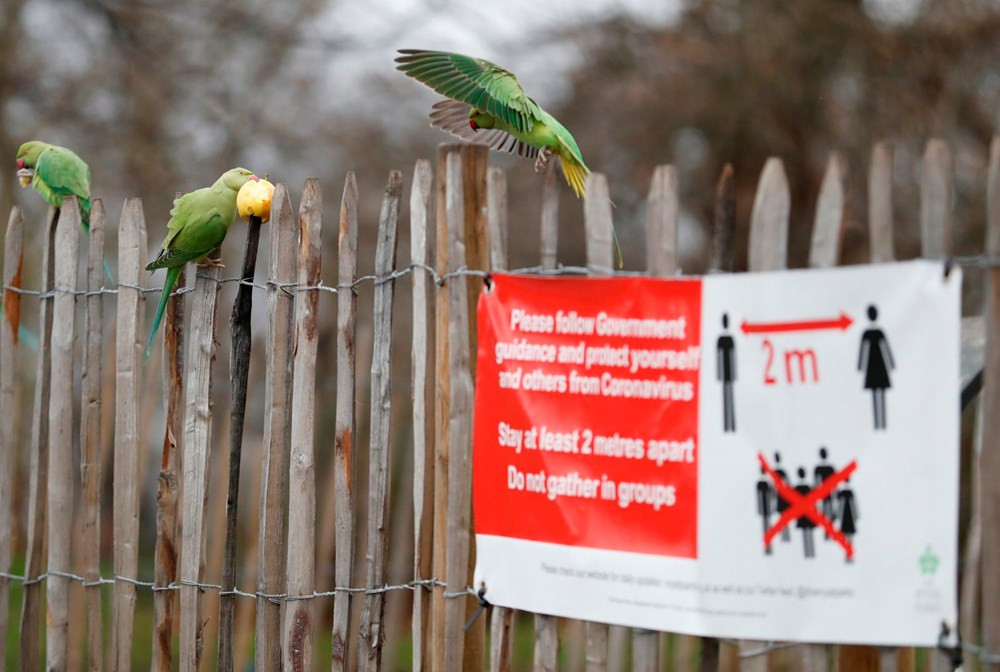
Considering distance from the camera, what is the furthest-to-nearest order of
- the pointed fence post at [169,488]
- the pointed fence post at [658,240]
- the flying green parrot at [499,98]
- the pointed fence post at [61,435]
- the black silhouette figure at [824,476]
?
the pointed fence post at [61,435] → the pointed fence post at [169,488] → the flying green parrot at [499,98] → the pointed fence post at [658,240] → the black silhouette figure at [824,476]

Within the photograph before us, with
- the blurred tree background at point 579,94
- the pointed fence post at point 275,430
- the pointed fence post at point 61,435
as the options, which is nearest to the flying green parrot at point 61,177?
the pointed fence post at point 61,435

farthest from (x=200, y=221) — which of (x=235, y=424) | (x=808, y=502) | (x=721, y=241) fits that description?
(x=808, y=502)

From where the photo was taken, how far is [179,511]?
4.03 metres

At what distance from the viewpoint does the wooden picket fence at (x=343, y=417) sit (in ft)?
8.94

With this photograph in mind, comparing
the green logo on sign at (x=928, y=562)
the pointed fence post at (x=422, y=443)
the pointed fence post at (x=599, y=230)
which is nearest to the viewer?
the green logo on sign at (x=928, y=562)

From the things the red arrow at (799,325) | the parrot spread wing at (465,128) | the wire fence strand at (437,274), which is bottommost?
the red arrow at (799,325)

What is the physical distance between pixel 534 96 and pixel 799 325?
9136 mm

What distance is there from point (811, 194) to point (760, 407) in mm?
8427

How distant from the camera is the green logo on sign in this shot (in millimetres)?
2525

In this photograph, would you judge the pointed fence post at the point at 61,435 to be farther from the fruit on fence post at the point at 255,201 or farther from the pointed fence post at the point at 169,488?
the fruit on fence post at the point at 255,201

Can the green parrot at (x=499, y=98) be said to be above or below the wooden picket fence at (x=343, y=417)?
above

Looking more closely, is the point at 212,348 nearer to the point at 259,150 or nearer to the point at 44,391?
the point at 44,391

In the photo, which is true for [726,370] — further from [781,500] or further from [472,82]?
[472,82]

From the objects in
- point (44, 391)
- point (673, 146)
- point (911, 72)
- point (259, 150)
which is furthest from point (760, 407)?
point (259, 150)
